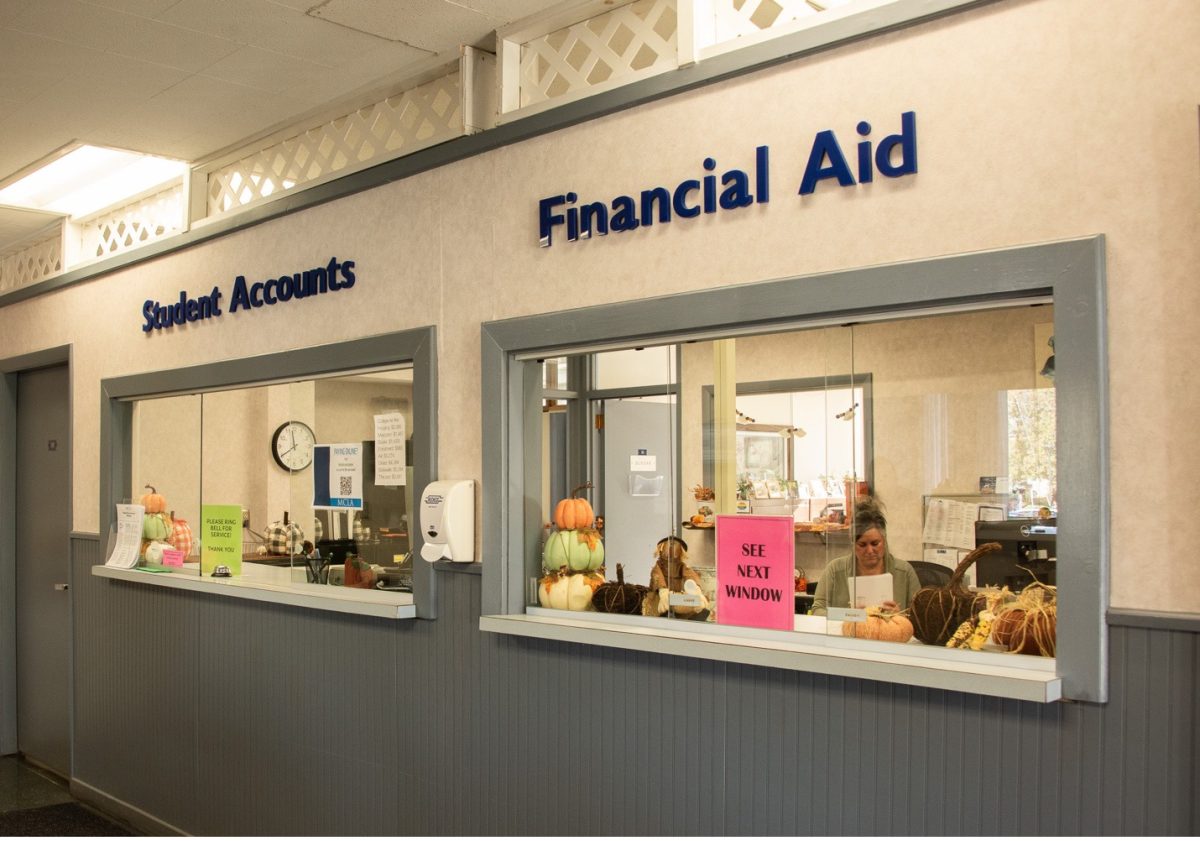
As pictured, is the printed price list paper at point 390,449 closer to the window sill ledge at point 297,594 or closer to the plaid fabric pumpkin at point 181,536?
the window sill ledge at point 297,594

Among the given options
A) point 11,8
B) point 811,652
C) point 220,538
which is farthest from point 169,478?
point 811,652

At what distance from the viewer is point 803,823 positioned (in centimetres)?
304

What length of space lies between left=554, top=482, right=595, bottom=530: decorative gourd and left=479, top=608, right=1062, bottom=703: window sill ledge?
31 centimetres

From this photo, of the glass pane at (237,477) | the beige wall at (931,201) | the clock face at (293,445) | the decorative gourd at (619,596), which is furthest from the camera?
the glass pane at (237,477)

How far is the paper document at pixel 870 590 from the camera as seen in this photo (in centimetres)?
304

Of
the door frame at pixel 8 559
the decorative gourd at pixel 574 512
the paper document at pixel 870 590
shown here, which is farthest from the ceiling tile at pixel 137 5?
the door frame at pixel 8 559

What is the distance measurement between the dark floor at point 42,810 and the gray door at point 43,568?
Answer: 159 mm

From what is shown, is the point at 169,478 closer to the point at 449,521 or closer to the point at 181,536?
the point at 181,536

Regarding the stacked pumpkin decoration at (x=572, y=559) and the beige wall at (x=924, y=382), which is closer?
the beige wall at (x=924, y=382)

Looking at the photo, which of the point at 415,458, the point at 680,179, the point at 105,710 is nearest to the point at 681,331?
the point at 680,179

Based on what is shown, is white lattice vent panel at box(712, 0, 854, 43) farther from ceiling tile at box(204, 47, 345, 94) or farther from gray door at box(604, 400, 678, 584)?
ceiling tile at box(204, 47, 345, 94)

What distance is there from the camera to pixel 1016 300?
105 inches

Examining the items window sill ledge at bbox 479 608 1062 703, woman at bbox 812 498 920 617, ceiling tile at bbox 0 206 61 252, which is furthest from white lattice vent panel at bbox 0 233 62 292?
woman at bbox 812 498 920 617

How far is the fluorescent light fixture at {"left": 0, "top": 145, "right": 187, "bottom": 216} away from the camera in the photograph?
591 centimetres
